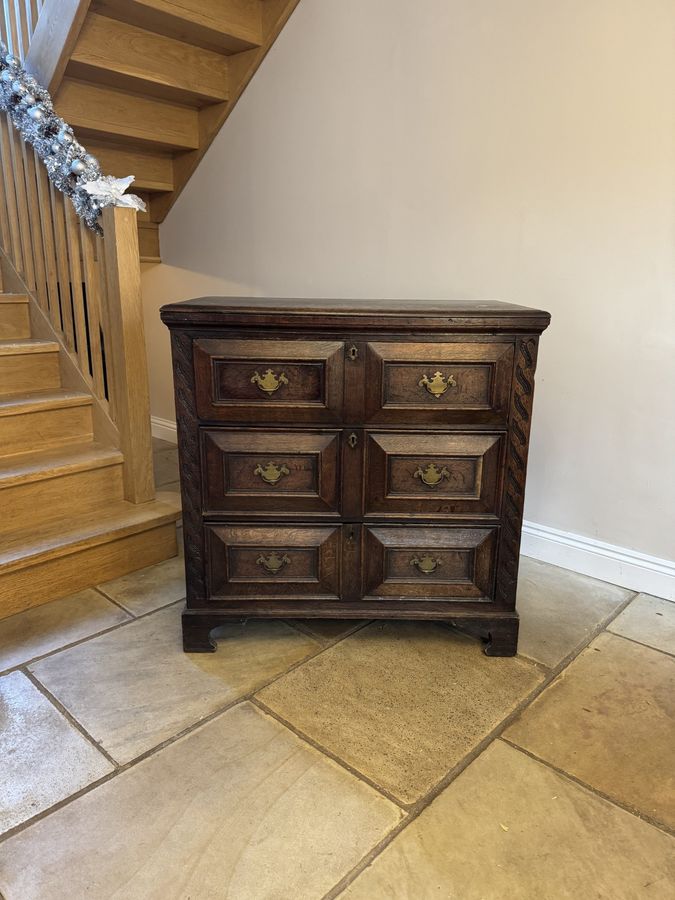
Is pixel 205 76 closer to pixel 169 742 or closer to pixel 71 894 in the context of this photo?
pixel 169 742

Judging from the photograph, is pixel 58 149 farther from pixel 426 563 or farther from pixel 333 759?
pixel 333 759

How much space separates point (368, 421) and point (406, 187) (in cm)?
116

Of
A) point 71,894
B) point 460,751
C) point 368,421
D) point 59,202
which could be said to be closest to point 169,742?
point 71,894

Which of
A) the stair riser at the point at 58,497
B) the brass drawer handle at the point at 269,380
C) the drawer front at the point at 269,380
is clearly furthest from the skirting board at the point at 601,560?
the stair riser at the point at 58,497

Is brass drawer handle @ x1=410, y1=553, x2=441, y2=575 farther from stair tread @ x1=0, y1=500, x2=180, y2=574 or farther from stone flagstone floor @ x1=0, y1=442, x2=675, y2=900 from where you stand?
stair tread @ x1=0, y1=500, x2=180, y2=574

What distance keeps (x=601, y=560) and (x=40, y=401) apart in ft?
6.59

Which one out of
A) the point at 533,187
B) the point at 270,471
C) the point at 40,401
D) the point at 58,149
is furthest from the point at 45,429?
the point at 533,187

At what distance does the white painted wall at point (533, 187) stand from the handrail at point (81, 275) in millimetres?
876

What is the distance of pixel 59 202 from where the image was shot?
2.13 m

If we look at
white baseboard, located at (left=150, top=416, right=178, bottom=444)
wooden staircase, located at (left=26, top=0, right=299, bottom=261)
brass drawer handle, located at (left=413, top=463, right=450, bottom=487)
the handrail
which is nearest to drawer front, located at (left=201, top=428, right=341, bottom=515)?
brass drawer handle, located at (left=413, top=463, right=450, bottom=487)

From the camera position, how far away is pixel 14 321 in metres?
2.45

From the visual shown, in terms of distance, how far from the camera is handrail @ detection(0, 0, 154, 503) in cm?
196

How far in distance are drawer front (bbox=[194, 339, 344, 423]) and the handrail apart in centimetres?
68

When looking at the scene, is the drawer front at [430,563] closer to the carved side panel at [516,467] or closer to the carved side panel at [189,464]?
the carved side panel at [516,467]
